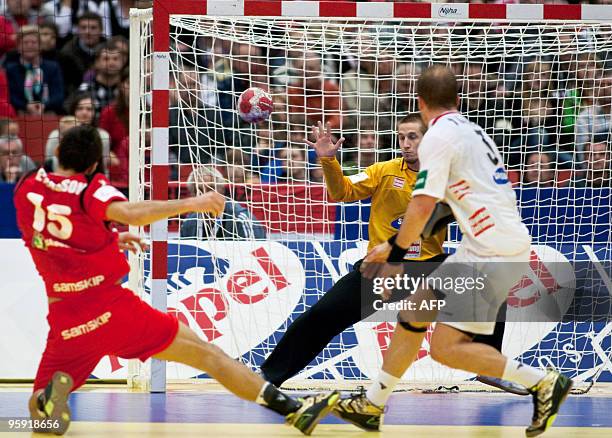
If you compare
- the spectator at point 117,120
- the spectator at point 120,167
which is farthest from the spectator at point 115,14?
the spectator at point 120,167

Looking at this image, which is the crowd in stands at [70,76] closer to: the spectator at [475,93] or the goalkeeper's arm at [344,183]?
the spectator at [475,93]

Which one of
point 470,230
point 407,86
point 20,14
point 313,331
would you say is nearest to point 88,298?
point 313,331

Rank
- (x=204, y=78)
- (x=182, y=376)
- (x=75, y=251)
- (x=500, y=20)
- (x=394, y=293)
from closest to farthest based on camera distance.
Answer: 1. (x=75, y=251)
2. (x=394, y=293)
3. (x=500, y=20)
4. (x=182, y=376)
5. (x=204, y=78)

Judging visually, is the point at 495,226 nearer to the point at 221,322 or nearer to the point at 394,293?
the point at 394,293

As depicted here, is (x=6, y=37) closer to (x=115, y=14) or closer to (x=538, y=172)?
(x=115, y=14)

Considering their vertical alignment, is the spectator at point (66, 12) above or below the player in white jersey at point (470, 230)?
above

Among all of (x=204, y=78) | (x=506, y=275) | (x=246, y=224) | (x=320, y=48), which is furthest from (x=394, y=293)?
(x=204, y=78)

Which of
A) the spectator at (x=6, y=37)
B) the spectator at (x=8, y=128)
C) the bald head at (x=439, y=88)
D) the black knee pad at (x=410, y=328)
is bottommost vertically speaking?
the black knee pad at (x=410, y=328)

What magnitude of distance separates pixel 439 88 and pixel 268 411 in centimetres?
271

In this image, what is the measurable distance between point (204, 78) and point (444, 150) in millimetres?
6348

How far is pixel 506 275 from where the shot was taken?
580 centimetres

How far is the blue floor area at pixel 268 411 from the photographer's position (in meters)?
6.62

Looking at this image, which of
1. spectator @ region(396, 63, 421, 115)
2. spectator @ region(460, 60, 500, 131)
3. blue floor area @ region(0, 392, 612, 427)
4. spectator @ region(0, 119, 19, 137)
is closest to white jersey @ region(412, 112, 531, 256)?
blue floor area @ region(0, 392, 612, 427)

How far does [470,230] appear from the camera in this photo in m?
5.75
